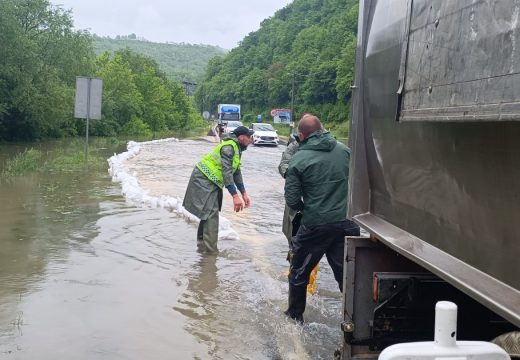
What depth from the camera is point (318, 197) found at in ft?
16.3

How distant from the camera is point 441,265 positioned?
242cm

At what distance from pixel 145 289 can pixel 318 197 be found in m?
2.27

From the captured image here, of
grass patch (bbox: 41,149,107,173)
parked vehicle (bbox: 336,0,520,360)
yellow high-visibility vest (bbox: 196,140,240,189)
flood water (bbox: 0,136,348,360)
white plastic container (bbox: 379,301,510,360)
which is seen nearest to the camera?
white plastic container (bbox: 379,301,510,360)

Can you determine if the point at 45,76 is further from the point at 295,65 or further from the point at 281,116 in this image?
the point at 295,65

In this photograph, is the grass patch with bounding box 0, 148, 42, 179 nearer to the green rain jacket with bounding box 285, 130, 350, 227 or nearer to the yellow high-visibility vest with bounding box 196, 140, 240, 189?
the yellow high-visibility vest with bounding box 196, 140, 240, 189

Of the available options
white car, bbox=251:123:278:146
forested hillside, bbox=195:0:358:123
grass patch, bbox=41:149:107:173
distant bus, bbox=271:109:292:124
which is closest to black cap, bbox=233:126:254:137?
grass patch, bbox=41:149:107:173

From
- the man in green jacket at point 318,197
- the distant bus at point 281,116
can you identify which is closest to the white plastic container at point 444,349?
the man in green jacket at point 318,197

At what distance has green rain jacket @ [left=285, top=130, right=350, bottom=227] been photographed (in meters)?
4.94

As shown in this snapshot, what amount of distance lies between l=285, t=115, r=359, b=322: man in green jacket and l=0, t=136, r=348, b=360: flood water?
69cm

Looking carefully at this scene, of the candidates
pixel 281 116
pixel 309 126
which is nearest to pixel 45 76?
pixel 309 126

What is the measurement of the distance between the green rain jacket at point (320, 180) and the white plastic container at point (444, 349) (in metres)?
3.26

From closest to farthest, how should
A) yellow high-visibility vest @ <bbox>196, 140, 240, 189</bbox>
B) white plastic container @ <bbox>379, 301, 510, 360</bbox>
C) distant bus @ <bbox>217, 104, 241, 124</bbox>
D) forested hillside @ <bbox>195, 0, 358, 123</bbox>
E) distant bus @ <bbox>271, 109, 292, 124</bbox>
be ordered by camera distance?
1. white plastic container @ <bbox>379, 301, 510, 360</bbox>
2. yellow high-visibility vest @ <bbox>196, 140, 240, 189</bbox>
3. distant bus @ <bbox>217, 104, 241, 124</bbox>
4. distant bus @ <bbox>271, 109, 292, 124</bbox>
5. forested hillside @ <bbox>195, 0, 358, 123</bbox>

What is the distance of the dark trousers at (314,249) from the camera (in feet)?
16.3

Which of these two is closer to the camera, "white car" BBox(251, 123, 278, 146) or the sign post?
the sign post
